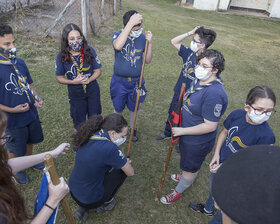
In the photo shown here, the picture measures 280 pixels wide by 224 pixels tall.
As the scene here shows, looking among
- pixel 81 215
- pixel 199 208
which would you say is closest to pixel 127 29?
pixel 81 215

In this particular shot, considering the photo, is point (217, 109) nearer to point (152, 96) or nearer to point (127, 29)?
point (127, 29)

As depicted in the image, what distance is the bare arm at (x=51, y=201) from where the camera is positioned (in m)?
1.62

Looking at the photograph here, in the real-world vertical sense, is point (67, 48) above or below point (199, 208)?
above

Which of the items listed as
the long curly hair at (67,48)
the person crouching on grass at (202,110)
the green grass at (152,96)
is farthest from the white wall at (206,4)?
the person crouching on grass at (202,110)

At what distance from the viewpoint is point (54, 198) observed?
1.71 meters

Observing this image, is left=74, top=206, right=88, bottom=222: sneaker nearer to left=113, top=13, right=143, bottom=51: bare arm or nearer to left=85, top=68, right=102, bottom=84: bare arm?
left=85, top=68, right=102, bottom=84: bare arm

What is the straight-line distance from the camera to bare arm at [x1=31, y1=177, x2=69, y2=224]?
1615mm

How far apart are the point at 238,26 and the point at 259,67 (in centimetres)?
807

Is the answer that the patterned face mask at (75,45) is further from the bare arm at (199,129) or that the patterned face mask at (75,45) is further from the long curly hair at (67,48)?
the bare arm at (199,129)

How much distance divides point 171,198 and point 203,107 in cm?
158

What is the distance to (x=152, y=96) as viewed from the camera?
6031 mm

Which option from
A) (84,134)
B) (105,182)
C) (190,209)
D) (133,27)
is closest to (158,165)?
(190,209)

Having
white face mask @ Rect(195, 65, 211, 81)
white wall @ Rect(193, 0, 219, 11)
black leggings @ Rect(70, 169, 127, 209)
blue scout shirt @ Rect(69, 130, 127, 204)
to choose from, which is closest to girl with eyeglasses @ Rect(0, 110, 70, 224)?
blue scout shirt @ Rect(69, 130, 127, 204)

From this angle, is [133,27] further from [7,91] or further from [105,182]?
[105,182]
